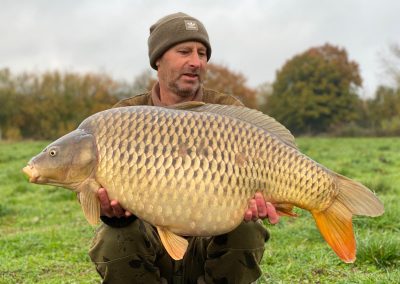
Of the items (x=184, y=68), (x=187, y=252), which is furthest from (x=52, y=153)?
(x=184, y=68)

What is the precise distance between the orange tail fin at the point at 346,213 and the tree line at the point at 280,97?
2516cm

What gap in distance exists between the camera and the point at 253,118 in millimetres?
2488

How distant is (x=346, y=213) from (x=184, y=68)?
1.23 meters

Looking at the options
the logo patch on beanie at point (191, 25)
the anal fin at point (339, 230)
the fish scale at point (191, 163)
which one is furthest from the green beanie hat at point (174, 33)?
the anal fin at point (339, 230)

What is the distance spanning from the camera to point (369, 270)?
3.50 meters

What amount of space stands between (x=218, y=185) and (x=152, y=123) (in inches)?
13.9

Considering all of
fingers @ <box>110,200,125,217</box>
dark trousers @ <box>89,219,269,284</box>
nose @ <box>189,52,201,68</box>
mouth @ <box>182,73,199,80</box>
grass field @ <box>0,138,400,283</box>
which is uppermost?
nose @ <box>189,52,201,68</box>

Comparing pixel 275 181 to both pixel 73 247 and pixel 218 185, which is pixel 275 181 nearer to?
pixel 218 185

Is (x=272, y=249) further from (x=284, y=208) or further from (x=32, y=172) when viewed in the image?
(x=32, y=172)

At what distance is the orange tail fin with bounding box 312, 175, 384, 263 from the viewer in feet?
7.63

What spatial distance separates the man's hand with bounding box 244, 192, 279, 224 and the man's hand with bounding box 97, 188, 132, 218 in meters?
0.50

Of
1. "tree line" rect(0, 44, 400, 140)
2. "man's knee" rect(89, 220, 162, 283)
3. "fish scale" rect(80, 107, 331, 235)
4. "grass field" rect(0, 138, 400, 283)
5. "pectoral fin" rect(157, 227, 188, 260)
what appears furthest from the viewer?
"tree line" rect(0, 44, 400, 140)

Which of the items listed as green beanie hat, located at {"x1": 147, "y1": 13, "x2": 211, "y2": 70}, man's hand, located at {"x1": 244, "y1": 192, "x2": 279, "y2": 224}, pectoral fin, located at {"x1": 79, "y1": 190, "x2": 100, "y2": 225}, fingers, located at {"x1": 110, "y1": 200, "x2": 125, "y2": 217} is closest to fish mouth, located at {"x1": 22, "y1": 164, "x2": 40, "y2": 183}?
pectoral fin, located at {"x1": 79, "y1": 190, "x2": 100, "y2": 225}

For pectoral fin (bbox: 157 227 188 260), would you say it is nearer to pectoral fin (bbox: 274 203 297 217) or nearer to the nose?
pectoral fin (bbox: 274 203 297 217)
